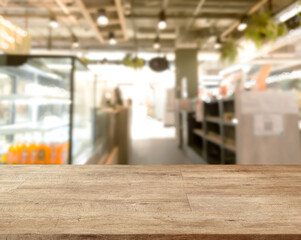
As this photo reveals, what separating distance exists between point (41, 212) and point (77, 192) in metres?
0.19

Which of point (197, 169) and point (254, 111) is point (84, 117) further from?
point (254, 111)

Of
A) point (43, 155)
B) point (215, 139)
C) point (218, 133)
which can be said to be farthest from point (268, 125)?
point (43, 155)

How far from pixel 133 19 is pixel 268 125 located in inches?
196

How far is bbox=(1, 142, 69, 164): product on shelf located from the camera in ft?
6.89

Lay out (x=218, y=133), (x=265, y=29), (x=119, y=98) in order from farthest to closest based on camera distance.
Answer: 1. (x=119, y=98)
2. (x=218, y=133)
3. (x=265, y=29)

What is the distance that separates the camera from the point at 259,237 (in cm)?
60

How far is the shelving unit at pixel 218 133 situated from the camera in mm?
4129

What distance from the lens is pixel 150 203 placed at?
2.68 ft

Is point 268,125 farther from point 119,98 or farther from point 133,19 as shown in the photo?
point 119,98

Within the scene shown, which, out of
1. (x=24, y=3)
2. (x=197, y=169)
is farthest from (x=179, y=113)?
Answer: (x=197, y=169)

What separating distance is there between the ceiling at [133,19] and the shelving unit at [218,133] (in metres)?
2.47

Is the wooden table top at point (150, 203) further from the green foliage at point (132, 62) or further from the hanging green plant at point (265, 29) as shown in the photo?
the green foliage at point (132, 62)

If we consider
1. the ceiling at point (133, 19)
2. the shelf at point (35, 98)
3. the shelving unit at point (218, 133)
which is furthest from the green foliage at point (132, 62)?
the shelf at point (35, 98)

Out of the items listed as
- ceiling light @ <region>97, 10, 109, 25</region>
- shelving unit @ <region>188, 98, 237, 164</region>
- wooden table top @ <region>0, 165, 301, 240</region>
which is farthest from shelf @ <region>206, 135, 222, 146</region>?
wooden table top @ <region>0, 165, 301, 240</region>
